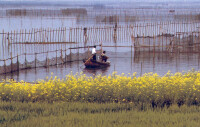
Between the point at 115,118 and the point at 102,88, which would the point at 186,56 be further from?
the point at 115,118

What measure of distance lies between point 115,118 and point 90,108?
1689mm

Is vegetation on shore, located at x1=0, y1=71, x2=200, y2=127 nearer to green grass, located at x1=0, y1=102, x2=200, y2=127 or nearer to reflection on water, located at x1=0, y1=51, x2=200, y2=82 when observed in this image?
green grass, located at x1=0, y1=102, x2=200, y2=127

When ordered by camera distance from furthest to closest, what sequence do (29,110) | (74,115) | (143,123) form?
1. (29,110)
2. (74,115)
3. (143,123)

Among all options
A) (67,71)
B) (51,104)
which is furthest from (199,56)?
(51,104)

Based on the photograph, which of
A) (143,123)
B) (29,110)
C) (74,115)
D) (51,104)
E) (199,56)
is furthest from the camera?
(199,56)

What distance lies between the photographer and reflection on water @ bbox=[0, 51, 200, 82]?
27953mm

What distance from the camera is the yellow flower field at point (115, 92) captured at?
45.6 ft

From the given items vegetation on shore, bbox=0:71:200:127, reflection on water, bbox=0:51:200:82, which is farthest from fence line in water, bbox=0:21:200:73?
vegetation on shore, bbox=0:71:200:127

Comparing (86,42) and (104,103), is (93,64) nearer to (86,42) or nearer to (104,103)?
(104,103)

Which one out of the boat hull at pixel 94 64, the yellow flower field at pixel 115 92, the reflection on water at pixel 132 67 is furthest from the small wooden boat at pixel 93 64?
the yellow flower field at pixel 115 92

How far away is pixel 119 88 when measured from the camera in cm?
1424

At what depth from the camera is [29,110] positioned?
12.6 meters

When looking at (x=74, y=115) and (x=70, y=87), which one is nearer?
(x=74, y=115)

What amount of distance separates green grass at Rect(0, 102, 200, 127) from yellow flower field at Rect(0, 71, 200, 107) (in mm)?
727
